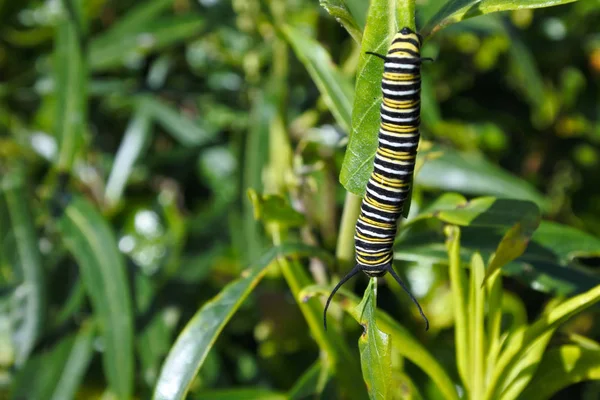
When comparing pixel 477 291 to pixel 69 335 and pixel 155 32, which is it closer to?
pixel 69 335

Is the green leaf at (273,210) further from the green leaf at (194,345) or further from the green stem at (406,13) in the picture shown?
the green stem at (406,13)

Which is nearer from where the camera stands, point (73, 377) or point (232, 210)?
point (73, 377)

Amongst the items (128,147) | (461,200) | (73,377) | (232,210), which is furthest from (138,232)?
(461,200)

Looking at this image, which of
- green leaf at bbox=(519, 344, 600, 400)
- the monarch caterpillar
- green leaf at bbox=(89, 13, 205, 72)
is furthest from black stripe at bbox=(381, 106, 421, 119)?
green leaf at bbox=(89, 13, 205, 72)

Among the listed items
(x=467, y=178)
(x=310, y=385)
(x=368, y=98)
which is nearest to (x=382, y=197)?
(x=368, y=98)

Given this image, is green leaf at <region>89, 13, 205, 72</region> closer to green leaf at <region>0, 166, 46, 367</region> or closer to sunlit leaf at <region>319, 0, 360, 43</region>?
green leaf at <region>0, 166, 46, 367</region>

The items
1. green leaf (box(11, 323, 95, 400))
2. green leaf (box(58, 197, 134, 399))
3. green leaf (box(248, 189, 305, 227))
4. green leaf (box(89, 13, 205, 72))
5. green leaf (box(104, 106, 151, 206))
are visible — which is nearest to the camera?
green leaf (box(248, 189, 305, 227))

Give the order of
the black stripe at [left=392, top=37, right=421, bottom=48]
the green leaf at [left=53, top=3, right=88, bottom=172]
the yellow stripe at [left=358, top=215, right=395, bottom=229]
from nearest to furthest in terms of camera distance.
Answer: the black stripe at [left=392, top=37, right=421, bottom=48], the yellow stripe at [left=358, top=215, right=395, bottom=229], the green leaf at [left=53, top=3, right=88, bottom=172]
